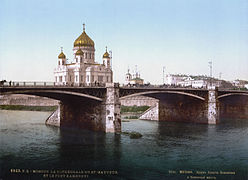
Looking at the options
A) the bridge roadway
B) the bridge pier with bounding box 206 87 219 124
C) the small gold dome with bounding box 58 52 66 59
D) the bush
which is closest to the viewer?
the bridge roadway

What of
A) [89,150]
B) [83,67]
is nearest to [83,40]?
[83,67]

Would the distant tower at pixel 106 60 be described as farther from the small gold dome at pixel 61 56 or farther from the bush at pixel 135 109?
the bush at pixel 135 109

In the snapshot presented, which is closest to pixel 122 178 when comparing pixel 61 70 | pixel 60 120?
pixel 60 120

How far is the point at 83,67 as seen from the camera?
72250 millimetres

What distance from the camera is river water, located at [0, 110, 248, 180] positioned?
2467 cm

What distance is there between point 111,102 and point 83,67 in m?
33.1

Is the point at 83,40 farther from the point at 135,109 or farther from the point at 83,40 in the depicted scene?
the point at 135,109

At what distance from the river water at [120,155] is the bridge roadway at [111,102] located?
8.05 feet

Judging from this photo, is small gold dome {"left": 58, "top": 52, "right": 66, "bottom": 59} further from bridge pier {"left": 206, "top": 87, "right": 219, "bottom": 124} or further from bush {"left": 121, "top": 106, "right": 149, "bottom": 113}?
bridge pier {"left": 206, "top": 87, "right": 219, "bottom": 124}

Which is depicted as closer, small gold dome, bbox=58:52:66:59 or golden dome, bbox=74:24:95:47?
golden dome, bbox=74:24:95:47

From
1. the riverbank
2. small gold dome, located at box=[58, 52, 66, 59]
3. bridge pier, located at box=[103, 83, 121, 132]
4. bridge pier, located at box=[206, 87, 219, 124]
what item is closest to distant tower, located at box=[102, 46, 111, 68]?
small gold dome, located at box=[58, 52, 66, 59]

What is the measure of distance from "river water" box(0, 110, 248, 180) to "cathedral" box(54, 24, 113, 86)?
1159 inches

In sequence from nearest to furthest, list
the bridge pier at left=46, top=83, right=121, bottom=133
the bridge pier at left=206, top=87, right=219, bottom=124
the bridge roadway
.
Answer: the bridge roadway → the bridge pier at left=46, top=83, right=121, bottom=133 → the bridge pier at left=206, top=87, right=219, bottom=124

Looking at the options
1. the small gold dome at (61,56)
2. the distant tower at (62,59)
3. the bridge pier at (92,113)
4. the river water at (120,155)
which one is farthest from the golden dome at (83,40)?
the river water at (120,155)
